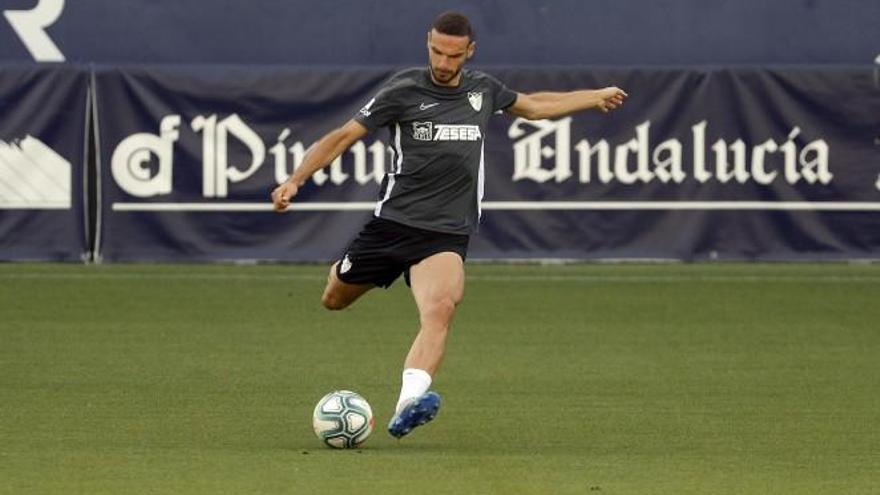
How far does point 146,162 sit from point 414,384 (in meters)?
11.9

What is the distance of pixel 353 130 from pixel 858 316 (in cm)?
779

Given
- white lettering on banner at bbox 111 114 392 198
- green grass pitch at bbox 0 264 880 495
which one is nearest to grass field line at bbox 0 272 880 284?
green grass pitch at bbox 0 264 880 495

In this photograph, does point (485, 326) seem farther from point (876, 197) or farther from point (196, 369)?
point (876, 197)

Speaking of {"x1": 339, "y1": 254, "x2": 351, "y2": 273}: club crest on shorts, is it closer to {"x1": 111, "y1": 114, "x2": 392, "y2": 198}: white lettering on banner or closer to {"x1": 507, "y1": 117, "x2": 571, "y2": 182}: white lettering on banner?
{"x1": 111, "y1": 114, "x2": 392, "y2": 198}: white lettering on banner

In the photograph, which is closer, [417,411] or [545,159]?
[417,411]

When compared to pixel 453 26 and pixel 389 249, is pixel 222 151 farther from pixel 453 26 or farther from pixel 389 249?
pixel 453 26

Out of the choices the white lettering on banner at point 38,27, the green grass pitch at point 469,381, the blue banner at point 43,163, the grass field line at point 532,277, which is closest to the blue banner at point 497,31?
the white lettering on banner at point 38,27

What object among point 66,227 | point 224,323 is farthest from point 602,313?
point 66,227

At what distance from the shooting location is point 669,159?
21234 millimetres

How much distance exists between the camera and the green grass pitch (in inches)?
348

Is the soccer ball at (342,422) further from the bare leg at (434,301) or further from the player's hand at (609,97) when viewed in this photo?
the player's hand at (609,97)

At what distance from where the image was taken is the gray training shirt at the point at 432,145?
10016 millimetres

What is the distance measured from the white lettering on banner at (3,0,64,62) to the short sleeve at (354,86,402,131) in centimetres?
1382

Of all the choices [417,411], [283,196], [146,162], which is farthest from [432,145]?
[146,162]
